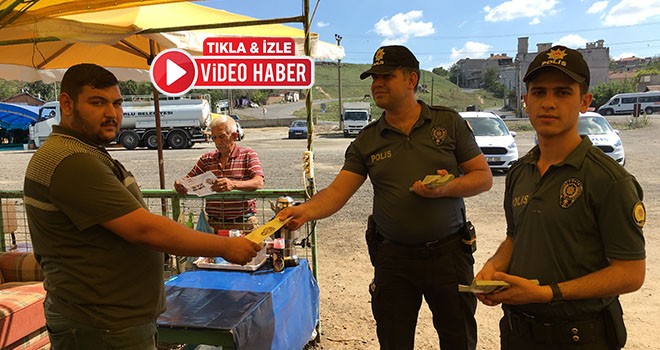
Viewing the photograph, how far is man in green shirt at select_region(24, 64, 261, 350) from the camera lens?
1761 mm

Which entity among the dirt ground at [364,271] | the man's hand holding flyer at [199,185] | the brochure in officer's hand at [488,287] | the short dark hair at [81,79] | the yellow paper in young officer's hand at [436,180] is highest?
the short dark hair at [81,79]

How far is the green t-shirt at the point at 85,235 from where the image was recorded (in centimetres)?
175

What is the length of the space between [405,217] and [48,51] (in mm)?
5112

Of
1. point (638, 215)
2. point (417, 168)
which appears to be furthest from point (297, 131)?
point (638, 215)

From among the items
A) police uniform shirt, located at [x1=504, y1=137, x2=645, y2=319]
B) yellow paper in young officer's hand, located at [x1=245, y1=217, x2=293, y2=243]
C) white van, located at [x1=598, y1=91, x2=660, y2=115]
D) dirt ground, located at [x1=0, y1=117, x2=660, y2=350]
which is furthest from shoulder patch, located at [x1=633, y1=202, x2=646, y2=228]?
white van, located at [x1=598, y1=91, x2=660, y2=115]

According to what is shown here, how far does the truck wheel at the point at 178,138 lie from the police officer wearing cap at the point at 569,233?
27118 millimetres

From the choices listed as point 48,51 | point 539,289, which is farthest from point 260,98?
point 539,289

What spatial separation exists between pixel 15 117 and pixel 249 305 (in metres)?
33.0

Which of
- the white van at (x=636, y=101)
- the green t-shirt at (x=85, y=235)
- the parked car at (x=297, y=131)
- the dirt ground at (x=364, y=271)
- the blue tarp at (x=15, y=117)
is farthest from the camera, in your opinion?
the white van at (x=636, y=101)

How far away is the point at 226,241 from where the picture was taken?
204 cm

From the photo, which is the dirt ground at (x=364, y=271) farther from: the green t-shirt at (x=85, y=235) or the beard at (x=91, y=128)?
the beard at (x=91, y=128)

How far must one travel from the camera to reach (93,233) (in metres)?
1.82

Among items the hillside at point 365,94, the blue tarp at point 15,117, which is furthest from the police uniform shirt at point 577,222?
the hillside at point 365,94

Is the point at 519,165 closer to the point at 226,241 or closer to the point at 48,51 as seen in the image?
the point at 226,241
